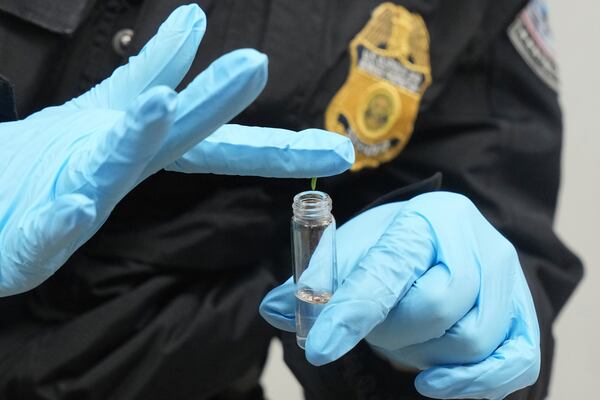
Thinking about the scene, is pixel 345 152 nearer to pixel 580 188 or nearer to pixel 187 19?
pixel 187 19

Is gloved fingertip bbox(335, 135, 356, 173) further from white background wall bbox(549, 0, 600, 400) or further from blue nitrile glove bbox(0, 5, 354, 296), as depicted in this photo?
white background wall bbox(549, 0, 600, 400)

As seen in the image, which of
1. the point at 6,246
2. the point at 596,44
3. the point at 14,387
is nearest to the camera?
the point at 6,246

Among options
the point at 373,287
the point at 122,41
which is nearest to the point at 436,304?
the point at 373,287

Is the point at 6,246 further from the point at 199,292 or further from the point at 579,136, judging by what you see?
the point at 579,136

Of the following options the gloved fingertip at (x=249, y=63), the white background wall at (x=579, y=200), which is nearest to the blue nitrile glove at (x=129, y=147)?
the gloved fingertip at (x=249, y=63)

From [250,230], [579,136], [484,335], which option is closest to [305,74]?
[250,230]

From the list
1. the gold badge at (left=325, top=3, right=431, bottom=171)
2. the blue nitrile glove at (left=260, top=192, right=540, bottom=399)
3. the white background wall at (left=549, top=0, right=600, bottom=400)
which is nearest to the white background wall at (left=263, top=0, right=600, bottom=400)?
the white background wall at (left=549, top=0, right=600, bottom=400)

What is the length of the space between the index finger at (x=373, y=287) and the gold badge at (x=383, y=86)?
0.62 feet

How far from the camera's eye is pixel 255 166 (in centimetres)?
48

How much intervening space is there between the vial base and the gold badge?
20 cm

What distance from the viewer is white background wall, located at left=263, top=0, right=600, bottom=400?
3.92 feet

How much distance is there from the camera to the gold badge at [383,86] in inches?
26.8

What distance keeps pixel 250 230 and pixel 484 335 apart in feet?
0.77

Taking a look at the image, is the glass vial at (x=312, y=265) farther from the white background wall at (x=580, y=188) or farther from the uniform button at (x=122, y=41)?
the white background wall at (x=580, y=188)
